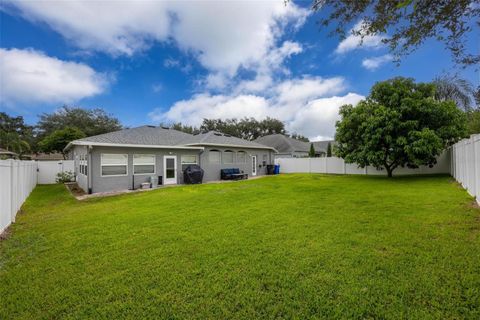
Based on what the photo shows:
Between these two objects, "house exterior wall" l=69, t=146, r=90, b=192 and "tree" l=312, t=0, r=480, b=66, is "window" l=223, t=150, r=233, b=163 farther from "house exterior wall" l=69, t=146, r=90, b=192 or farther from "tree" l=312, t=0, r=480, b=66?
"tree" l=312, t=0, r=480, b=66

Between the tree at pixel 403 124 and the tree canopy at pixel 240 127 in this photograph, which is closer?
the tree at pixel 403 124

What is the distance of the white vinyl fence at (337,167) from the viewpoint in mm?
15076

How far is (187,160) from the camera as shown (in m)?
15.2

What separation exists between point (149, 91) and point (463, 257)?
19346 millimetres

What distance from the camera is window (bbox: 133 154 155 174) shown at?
12812 mm

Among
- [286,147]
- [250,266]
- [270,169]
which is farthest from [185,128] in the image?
[250,266]

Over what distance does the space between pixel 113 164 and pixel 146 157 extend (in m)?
1.80

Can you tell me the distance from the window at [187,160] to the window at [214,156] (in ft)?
4.04

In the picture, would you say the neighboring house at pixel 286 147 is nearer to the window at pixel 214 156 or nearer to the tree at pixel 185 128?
the window at pixel 214 156

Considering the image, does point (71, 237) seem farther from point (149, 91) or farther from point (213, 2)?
point (149, 91)

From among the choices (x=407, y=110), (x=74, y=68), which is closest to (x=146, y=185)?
(x=74, y=68)

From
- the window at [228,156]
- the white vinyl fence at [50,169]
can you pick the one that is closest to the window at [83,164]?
the white vinyl fence at [50,169]

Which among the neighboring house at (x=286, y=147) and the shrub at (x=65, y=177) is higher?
the neighboring house at (x=286, y=147)

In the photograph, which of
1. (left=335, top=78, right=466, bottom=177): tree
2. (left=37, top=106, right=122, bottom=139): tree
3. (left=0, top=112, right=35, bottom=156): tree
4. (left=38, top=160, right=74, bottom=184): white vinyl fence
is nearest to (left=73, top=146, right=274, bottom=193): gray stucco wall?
(left=38, top=160, right=74, bottom=184): white vinyl fence
